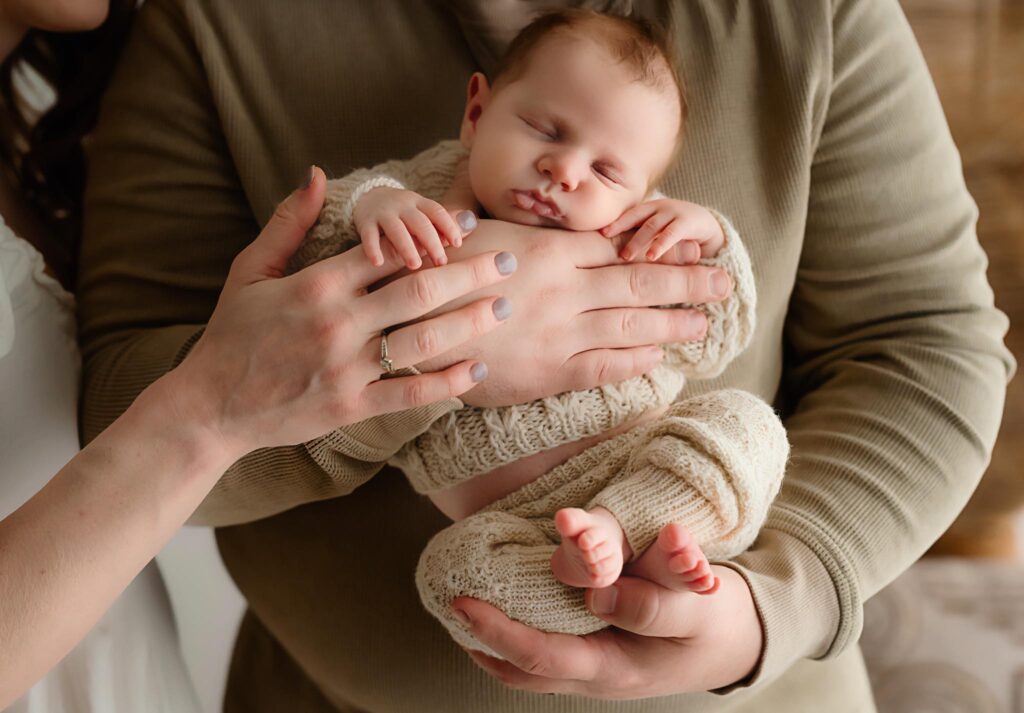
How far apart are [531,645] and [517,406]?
22cm

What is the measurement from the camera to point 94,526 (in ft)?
2.58

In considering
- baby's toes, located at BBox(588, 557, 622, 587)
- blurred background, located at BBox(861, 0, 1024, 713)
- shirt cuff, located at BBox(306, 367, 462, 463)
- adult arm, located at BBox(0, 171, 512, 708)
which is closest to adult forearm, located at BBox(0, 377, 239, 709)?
adult arm, located at BBox(0, 171, 512, 708)

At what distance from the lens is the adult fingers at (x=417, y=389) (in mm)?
810

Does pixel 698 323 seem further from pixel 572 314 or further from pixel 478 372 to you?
pixel 478 372

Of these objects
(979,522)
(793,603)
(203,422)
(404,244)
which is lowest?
(979,522)

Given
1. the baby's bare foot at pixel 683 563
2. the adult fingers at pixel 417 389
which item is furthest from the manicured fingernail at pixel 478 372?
the baby's bare foot at pixel 683 563

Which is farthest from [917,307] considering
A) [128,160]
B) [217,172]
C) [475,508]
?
[128,160]

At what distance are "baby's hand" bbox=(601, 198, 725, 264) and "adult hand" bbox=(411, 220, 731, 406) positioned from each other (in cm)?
2

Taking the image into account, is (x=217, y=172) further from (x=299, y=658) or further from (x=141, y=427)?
(x=299, y=658)

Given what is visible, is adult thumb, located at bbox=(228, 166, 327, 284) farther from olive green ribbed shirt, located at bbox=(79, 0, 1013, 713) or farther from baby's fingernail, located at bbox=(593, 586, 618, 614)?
baby's fingernail, located at bbox=(593, 586, 618, 614)

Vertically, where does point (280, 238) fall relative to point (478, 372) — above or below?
above

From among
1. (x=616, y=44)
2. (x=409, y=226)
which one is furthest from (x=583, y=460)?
(x=616, y=44)

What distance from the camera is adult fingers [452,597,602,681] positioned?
0.86 meters

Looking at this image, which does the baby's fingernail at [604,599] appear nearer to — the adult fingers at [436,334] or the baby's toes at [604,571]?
the baby's toes at [604,571]
